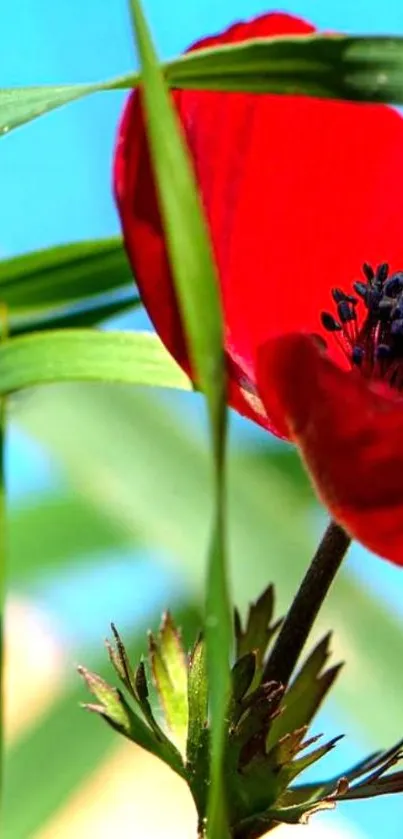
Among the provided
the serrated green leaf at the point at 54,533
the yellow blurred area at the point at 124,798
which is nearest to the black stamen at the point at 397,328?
the serrated green leaf at the point at 54,533

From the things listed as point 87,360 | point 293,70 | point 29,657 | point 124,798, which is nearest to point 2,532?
point 87,360

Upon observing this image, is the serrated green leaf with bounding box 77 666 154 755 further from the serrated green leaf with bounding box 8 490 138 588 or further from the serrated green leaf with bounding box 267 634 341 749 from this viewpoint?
the serrated green leaf with bounding box 8 490 138 588

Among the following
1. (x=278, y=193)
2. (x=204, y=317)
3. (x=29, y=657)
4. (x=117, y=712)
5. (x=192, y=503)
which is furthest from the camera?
(x=29, y=657)

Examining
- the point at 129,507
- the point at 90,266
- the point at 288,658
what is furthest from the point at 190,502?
the point at 288,658

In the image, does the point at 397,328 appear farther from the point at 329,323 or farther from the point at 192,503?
the point at 192,503

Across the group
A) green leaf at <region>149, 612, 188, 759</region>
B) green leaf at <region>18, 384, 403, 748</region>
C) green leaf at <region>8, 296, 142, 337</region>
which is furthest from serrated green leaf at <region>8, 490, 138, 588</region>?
green leaf at <region>149, 612, 188, 759</region>

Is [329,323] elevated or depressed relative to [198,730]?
elevated

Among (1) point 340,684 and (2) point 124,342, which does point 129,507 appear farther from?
(2) point 124,342
